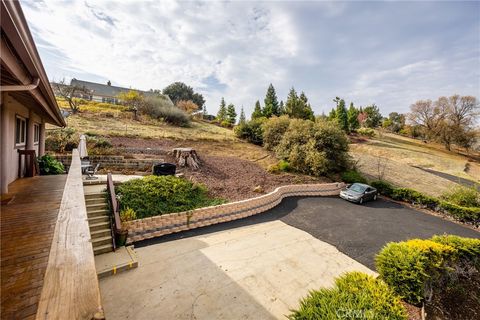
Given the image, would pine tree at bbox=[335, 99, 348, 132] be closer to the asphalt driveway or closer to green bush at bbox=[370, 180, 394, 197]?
green bush at bbox=[370, 180, 394, 197]

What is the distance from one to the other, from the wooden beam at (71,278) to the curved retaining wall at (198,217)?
476cm

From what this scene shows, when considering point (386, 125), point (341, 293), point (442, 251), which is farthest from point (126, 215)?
point (386, 125)

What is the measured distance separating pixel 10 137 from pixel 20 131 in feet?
5.90

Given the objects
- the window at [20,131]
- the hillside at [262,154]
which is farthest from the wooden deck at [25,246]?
the hillside at [262,154]

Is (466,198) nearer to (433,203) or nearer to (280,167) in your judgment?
(433,203)

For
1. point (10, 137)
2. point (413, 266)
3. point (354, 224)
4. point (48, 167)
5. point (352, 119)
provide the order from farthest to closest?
point (352, 119)
point (354, 224)
point (48, 167)
point (10, 137)
point (413, 266)

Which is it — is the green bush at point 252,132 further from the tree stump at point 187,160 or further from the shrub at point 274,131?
the tree stump at point 187,160

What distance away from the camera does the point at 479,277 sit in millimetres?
6359

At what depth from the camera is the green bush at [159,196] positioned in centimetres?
765

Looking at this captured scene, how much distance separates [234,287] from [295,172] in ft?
40.8

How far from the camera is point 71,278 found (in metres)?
1.45

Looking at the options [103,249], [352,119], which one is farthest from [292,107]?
[103,249]

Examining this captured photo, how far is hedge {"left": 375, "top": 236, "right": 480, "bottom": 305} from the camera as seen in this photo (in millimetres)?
4435

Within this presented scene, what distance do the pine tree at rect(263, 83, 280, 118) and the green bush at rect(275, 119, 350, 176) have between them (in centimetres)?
2069
